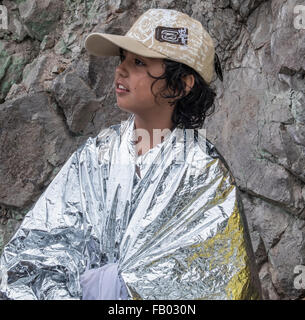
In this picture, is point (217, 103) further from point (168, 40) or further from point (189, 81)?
point (168, 40)

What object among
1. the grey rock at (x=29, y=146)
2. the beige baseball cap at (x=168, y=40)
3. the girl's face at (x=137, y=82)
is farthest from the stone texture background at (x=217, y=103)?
the girl's face at (x=137, y=82)

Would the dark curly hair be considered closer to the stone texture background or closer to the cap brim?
the cap brim

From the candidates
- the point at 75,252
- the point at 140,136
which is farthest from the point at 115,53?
the point at 75,252

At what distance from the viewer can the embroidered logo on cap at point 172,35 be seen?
192 centimetres

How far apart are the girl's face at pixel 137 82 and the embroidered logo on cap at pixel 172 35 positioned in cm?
7

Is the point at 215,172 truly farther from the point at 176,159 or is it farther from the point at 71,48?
the point at 71,48

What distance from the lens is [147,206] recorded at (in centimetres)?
188

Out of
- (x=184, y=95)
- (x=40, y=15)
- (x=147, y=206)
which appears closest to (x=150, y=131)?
(x=184, y=95)

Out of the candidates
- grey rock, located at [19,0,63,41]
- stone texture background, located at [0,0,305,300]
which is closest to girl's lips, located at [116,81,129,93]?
stone texture background, located at [0,0,305,300]

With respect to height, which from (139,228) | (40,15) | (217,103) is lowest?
(217,103)

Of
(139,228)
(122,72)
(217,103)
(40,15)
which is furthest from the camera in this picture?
(40,15)

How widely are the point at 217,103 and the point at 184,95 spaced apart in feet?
3.35

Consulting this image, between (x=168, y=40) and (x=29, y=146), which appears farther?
(x=29, y=146)

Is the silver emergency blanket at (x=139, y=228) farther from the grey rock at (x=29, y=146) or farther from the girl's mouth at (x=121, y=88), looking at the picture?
the grey rock at (x=29, y=146)
